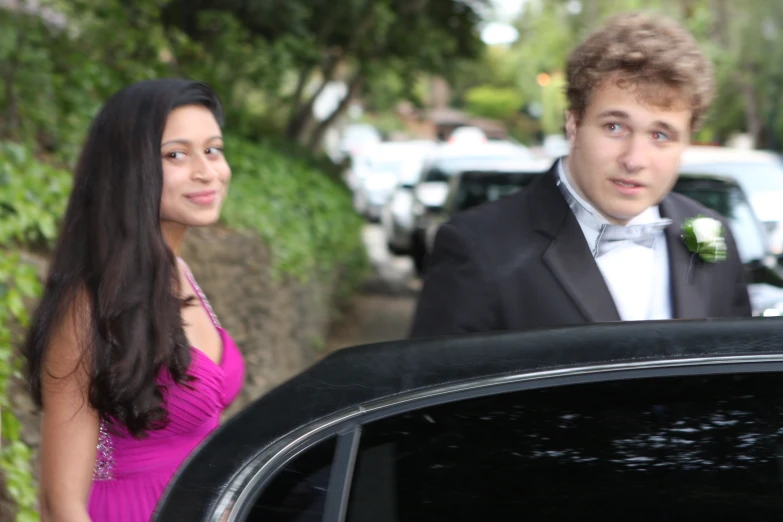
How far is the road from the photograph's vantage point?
1138 cm

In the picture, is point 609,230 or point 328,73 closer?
point 609,230

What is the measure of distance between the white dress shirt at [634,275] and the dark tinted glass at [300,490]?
1.10m

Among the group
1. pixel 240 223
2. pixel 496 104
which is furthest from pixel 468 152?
pixel 496 104

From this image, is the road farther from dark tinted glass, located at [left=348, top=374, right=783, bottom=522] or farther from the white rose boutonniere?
dark tinted glass, located at [left=348, top=374, right=783, bottom=522]

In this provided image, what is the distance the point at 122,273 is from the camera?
7.44 ft

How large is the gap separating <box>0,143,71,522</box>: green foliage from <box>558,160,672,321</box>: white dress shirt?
178 cm

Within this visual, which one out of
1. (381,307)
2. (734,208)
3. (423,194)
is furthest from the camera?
(423,194)

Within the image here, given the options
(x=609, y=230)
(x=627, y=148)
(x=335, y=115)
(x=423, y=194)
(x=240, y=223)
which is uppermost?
(x=335, y=115)

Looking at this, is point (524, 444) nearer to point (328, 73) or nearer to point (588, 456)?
point (588, 456)

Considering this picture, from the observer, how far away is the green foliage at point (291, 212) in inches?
285

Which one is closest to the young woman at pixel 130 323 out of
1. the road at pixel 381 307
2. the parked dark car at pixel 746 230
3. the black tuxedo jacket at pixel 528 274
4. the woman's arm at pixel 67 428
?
the woman's arm at pixel 67 428

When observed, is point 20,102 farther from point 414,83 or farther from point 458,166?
point 458,166

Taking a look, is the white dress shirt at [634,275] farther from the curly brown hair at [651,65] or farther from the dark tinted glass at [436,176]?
the dark tinted glass at [436,176]

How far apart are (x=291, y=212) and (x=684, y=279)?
6080mm
